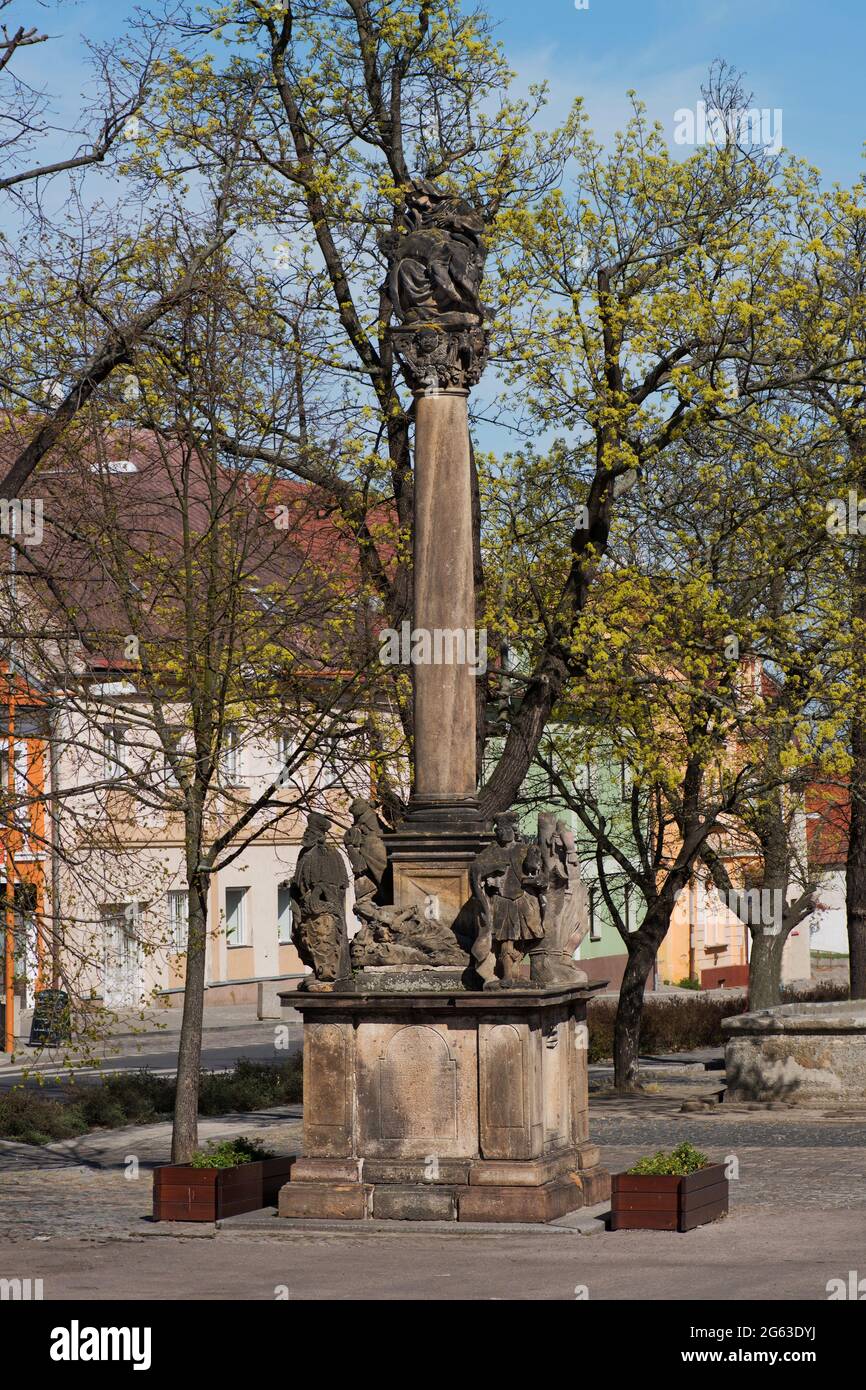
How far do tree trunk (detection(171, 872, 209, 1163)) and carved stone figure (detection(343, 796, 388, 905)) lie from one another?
234 cm

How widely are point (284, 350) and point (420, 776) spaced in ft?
20.8

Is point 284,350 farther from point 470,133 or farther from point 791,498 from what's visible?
point 791,498

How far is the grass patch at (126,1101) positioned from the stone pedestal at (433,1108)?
8315mm

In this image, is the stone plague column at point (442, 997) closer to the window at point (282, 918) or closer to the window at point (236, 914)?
the window at point (236, 914)

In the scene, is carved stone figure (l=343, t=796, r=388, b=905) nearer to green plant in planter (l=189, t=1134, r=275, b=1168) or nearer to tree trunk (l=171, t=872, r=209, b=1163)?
green plant in planter (l=189, t=1134, r=275, b=1168)

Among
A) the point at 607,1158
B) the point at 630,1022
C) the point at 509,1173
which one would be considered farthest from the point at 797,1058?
the point at 509,1173

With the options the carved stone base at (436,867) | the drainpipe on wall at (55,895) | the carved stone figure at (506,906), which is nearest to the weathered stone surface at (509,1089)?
the carved stone figure at (506,906)

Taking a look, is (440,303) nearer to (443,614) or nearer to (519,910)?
(443,614)

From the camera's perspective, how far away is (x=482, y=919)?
46.8ft

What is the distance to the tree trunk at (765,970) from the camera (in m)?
32.4

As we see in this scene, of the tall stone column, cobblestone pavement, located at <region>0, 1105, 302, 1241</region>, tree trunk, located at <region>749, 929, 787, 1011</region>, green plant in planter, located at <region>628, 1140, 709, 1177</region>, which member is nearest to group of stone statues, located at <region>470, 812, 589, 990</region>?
the tall stone column

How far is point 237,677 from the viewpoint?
17.7 metres

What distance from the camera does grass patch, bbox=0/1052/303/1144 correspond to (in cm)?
2241
